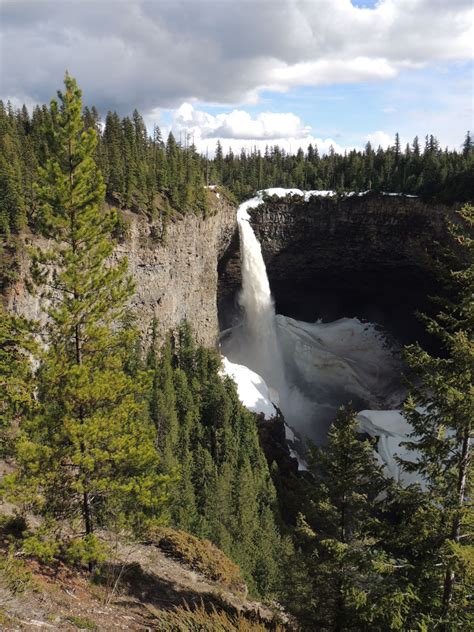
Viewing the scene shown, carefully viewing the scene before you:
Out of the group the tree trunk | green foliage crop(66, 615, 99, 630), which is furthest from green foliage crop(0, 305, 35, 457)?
the tree trunk

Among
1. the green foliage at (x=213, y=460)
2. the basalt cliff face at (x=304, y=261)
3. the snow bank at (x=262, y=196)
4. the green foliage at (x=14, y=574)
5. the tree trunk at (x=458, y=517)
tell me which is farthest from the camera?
the snow bank at (x=262, y=196)

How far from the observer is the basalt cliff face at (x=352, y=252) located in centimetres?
5822

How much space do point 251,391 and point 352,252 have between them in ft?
89.9

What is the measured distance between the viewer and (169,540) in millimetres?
17609

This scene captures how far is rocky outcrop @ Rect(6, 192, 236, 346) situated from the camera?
1551 inches

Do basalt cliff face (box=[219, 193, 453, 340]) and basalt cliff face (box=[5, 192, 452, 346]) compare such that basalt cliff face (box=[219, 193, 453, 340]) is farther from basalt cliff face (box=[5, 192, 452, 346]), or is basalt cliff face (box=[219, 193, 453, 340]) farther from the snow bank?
the snow bank

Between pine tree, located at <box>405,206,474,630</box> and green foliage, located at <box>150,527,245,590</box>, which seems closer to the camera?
pine tree, located at <box>405,206,474,630</box>

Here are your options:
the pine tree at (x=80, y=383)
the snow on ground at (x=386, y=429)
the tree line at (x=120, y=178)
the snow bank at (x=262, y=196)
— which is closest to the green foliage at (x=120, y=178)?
the tree line at (x=120, y=178)

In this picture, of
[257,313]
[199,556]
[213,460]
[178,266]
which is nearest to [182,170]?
[178,266]

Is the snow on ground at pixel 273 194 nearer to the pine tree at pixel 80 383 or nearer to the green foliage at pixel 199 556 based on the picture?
the green foliage at pixel 199 556

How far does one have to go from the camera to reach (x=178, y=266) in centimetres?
4497

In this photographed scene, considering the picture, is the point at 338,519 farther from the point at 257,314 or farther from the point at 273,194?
the point at 273,194

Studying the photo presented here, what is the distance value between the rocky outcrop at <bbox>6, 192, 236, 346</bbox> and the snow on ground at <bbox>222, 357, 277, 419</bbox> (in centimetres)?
423

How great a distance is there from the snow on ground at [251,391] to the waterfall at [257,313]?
280 inches
